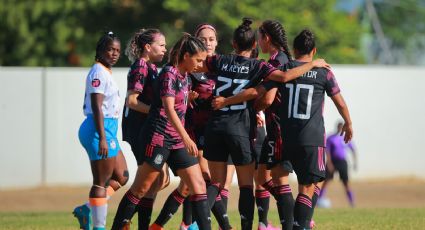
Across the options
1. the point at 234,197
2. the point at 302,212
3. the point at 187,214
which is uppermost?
the point at 302,212

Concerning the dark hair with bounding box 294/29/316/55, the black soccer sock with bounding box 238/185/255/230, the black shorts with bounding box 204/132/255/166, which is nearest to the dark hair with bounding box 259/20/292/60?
the dark hair with bounding box 294/29/316/55

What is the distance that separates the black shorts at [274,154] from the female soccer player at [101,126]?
1.50m

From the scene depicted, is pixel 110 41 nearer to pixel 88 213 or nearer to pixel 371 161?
pixel 88 213

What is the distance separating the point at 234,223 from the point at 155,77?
3102 mm

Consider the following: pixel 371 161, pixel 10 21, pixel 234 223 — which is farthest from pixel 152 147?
pixel 10 21

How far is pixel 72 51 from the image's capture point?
3675 centimetres

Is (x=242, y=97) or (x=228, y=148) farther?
(x=228, y=148)

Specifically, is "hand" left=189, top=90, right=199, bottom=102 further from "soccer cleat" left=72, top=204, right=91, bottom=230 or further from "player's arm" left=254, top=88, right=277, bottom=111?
"soccer cleat" left=72, top=204, right=91, bottom=230

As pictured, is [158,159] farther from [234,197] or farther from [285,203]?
[234,197]

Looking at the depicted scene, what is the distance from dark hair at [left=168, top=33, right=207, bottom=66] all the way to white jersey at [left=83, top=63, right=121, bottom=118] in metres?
0.72

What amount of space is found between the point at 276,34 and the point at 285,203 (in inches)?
67.6

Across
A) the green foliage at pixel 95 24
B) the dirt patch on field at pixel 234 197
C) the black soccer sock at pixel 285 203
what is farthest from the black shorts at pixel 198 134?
the green foliage at pixel 95 24

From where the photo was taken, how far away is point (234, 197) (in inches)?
861

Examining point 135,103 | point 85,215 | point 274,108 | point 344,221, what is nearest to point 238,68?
point 274,108
